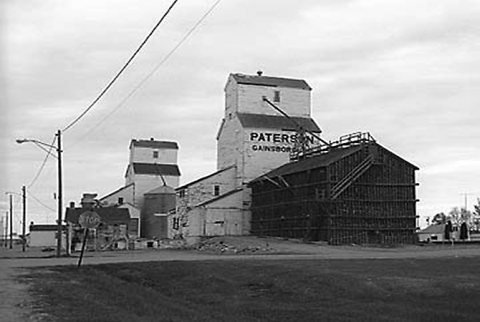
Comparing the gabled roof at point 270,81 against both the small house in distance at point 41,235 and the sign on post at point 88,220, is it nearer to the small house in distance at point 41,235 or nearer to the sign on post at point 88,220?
the sign on post at point 88,220

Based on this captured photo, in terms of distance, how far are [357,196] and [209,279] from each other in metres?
41.7

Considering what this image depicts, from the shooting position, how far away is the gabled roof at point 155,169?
4508 inches

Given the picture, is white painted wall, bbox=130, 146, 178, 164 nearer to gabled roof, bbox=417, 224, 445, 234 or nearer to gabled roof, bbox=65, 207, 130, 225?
gabled roof, bbox=65, 207, 130, 225

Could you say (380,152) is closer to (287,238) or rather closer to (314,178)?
(314,178)

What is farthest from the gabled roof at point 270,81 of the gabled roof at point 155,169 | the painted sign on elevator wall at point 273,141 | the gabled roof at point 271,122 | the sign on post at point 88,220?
the sign on post at point 88,220

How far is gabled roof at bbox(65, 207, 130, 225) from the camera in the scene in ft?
320

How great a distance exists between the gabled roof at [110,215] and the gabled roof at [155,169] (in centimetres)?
1246

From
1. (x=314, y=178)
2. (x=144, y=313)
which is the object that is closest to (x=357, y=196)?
(x=314, y=178)

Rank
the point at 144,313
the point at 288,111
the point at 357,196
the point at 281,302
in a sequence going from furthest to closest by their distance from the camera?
the point at 288,111 → the point at 357,196 → the point at 281,302 → the point at 144,313

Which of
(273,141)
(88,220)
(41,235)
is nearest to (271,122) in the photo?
(273,141)

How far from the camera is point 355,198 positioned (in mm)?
67125

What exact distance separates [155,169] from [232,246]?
2045 inches

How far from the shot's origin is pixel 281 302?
21422 mm

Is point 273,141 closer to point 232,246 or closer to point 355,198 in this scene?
point 355,198
